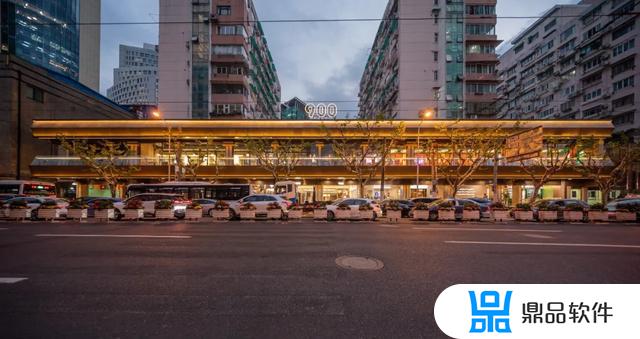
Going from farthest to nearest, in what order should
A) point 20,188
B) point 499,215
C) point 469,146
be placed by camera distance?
point 469,146 < point 20,188 < point 499,215

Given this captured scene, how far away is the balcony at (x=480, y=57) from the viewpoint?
55750 mm

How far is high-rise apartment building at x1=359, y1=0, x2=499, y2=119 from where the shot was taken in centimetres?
5569

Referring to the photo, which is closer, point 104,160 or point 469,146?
point 469,146

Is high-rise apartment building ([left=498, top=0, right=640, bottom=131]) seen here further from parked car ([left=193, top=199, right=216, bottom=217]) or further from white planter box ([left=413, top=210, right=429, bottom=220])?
parked car ([left=193, top=199, right=216, bottom=217])

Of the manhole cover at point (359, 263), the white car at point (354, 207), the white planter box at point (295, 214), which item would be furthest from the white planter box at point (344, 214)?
the manhole cover at point (359, 263)

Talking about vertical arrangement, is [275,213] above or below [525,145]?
below

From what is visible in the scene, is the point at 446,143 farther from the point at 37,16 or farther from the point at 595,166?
the point at 37,16

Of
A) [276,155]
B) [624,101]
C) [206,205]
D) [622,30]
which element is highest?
[622,30]

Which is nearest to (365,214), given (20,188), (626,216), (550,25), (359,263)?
(359,263)

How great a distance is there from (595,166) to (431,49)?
103 feet

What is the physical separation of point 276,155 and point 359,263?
2985 cm

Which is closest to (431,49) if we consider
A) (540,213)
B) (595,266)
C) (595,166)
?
(595,166)

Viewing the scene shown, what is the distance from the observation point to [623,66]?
51.5 meters

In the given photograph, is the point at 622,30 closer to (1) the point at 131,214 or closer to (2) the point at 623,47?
(2) the point at 623,47
